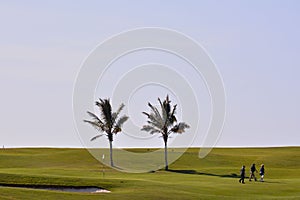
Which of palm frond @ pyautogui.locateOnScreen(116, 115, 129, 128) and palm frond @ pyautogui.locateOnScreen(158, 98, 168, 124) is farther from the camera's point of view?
palm frond @ pyautogui.locateOnScreen(116, 115, 129, 128)

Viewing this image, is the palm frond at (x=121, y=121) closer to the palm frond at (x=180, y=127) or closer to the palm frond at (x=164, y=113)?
the palm frond at (x=164, y=113)

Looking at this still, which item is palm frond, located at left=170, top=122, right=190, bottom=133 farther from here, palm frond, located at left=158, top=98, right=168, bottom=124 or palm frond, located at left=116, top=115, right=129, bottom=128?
palm frond, located at left=116, top=115, right=129, bottom=128

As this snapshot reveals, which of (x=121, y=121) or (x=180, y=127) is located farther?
(x=121, y=121)

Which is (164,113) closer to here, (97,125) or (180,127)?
(180,127)

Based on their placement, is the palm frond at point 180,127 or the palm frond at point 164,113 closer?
the palm frond at point 164,113

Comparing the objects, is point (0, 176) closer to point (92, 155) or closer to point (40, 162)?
point (40, 162)

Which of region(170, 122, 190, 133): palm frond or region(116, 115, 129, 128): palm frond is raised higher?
region(116, 115, 129, 128): palm frond

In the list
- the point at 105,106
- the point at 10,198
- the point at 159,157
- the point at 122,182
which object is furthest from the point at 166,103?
the point at 10,198

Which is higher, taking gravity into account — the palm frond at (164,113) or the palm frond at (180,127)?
the palm frond at (164,113)

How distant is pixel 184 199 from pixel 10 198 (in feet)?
37.2

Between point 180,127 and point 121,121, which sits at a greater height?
point 121,121

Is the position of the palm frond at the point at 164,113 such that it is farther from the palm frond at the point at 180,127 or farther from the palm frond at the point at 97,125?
the palm frond at the point at 97,125

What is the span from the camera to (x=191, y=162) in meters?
92.6

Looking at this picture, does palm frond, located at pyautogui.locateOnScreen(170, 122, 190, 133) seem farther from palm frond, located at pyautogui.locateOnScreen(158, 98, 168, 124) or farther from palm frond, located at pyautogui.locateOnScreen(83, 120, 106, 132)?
Answer: palm frond, located at pyautogui.locateOnScreen(83, 120, 106, 132)
